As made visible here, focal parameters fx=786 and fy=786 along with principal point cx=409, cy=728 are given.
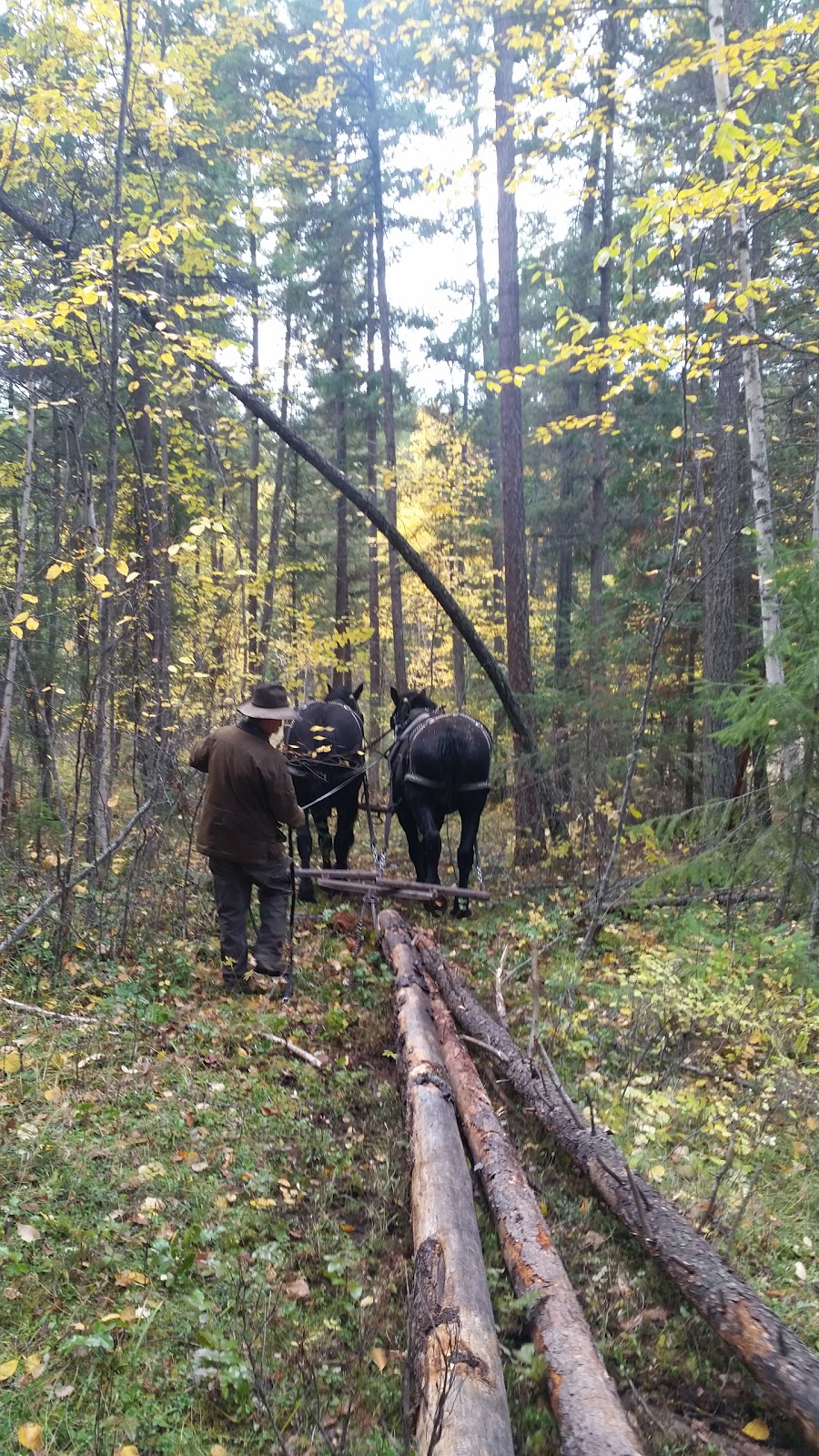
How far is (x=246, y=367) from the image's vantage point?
27.7 feet

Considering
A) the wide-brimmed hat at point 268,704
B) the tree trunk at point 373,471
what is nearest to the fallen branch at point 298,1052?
the wide-brimmed hat at point 268,704

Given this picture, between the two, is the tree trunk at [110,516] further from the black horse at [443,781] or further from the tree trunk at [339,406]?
the tree trunk at [339,406]

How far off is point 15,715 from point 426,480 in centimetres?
1226

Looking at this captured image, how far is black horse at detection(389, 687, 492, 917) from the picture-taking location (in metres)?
8.91

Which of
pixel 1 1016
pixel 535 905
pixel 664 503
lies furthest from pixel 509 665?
pixel 1 1016

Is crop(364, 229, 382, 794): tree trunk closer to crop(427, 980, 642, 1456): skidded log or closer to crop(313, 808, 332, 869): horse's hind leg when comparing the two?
crop(313, 808, 332, 869): horse's hind leg

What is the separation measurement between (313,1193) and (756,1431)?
2.08m

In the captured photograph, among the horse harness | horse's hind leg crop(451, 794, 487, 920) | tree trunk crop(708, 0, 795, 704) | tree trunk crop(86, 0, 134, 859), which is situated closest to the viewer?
tree trunk crop(86, 0, 134, 859)

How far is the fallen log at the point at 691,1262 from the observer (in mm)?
2666

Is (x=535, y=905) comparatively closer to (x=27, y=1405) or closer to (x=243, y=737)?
(x=243, y=737)

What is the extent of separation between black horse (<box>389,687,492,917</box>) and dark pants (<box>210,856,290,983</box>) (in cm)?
253

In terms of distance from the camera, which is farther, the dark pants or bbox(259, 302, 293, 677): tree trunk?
bbox(259, 302, 293, 677): tree trunk

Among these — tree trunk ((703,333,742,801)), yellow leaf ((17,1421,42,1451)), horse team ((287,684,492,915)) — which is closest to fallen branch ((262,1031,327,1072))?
yellow leaf ((17,1421,42,1451))

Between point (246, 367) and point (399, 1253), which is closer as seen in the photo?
point (399, 1253)
